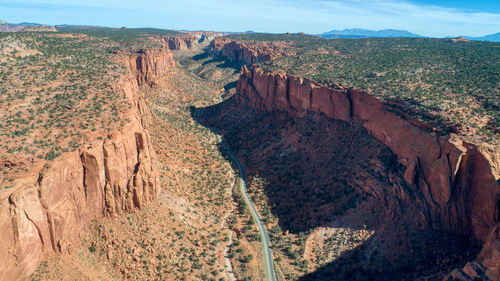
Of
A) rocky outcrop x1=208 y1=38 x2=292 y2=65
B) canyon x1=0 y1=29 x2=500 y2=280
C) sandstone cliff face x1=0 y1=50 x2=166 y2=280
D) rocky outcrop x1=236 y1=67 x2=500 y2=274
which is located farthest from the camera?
rocky outcrop x1=208 y1=38 x2=292 y2=65

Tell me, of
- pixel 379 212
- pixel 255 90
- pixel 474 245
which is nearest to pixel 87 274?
pixel 379 212

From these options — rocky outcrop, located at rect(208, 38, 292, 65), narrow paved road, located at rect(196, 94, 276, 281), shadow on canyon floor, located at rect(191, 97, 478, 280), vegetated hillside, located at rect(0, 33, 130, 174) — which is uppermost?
rocky outcrop, located at rect(208, 38, 292, 65)

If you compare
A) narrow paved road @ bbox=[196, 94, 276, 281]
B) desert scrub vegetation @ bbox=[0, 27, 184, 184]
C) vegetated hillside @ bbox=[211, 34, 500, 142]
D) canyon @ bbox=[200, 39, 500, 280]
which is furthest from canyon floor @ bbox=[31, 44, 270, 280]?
vegetated hillside @ bbox=[211, 34, 500, 142]

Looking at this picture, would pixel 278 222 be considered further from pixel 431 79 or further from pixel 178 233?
pixel 431 79

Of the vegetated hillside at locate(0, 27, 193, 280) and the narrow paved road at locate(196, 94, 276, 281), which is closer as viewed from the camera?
the vegetated hillside at locate(0, 27, 193, 280)

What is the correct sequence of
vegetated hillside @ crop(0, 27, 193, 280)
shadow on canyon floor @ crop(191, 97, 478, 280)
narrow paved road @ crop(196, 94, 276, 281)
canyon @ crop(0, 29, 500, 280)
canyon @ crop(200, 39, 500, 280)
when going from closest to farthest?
vegetated hillside @ crop(0, 27, 193, 280), canyon @ crop(0, 29, 500, 280), canyon @ crop(200, 39, 500, 280), shadow on canyon floor @ crop(191, 97, 478, 280), narrow paved road @ crop(196, 94, 276, 281)

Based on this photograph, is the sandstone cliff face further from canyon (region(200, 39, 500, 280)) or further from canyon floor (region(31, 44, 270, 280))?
canyon (region(200, 39, 500, 280))

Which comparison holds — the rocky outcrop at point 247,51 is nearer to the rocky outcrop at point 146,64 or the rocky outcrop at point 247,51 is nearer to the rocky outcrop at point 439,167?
the rocky outcrop at point 146,64

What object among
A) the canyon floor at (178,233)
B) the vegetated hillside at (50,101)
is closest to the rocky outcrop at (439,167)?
the canyon floor at (178,233)
